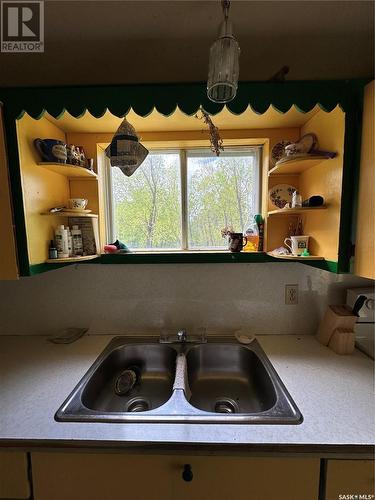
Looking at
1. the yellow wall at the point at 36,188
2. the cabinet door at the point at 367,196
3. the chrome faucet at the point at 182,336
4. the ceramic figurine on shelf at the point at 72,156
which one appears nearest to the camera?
the cabinet door at the point at 367,196

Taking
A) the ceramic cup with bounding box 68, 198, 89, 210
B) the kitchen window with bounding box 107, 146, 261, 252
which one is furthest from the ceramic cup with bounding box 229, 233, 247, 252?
the ceramic cup with bounding box 68, 198, 89, 210

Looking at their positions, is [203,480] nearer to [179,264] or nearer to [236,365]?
[236,365]

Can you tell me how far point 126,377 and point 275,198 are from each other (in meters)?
1.19

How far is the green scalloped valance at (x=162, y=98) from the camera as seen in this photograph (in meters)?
0.88

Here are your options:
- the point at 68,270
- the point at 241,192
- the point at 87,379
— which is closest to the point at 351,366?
the point at 241,192

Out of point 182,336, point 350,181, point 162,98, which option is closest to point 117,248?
point 182,336

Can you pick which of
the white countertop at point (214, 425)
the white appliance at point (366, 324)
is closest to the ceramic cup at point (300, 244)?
the white appliance at point (366, 324)

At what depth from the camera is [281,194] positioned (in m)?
1.22

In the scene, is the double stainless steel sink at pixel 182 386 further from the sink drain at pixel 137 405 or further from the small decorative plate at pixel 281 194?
the small decorative plate at pixel 281 194

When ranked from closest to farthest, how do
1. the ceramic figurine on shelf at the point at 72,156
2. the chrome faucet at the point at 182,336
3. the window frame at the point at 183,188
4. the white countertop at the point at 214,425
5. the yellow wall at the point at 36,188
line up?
the white countertop at the point at 214,425, the yellow wall at the point at 36,188, the ceramic figurine on shelf at the point at 72,156, the chrome faucet at the point at 182,336, the window frame at the point at 183,188

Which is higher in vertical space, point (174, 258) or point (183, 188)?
point (183, 188)

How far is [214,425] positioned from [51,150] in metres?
1.22

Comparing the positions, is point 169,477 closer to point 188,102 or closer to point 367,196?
point 367,196

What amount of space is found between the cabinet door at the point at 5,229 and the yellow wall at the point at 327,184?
4.28 feet
